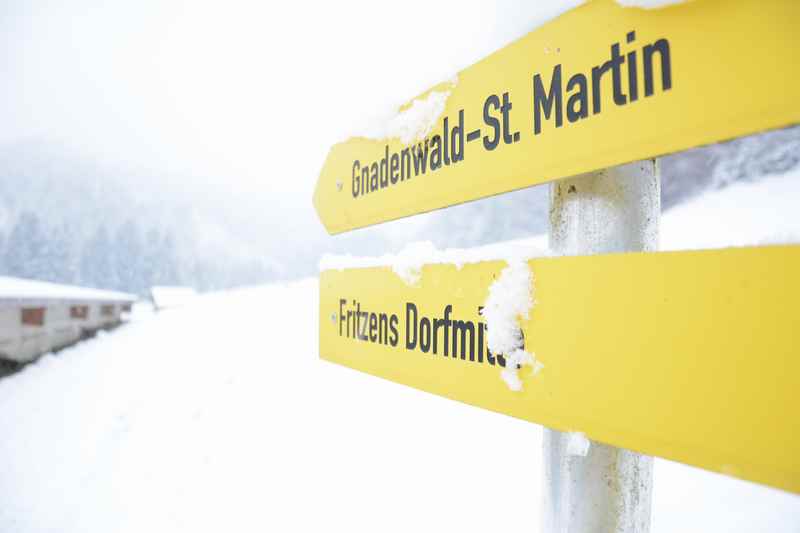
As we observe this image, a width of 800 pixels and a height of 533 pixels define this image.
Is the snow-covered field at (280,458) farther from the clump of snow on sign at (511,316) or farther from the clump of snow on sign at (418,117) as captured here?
the clump of snow on sign at (418,117)

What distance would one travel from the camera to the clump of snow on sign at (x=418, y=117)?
1.09 meters

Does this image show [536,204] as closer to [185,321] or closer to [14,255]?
[185,321]

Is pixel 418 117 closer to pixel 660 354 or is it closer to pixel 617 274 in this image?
pixel 617 274

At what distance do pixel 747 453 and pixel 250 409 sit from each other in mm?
3999

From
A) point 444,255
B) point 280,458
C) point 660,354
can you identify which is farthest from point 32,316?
point 660,354

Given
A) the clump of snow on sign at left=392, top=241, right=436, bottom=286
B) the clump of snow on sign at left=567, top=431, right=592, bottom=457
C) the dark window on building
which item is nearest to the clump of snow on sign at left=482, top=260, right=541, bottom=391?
the clump of snow on sign at left=567, top=431, right=592, bottom=457

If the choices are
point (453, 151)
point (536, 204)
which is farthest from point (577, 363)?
point (536, 204)

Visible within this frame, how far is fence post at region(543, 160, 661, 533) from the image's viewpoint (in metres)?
0.85

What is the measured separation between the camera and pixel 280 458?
10.0ft

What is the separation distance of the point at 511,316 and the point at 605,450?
0.36 meters

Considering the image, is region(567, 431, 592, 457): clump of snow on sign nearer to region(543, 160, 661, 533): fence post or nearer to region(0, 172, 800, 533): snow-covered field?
region(543, 160, 661, 533): fence post

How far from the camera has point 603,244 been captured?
0.86 meters

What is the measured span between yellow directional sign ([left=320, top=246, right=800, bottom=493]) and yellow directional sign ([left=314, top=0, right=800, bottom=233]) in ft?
0.65

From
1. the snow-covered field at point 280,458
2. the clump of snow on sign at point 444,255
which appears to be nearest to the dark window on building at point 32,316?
the snow-covered field at point 280,458
